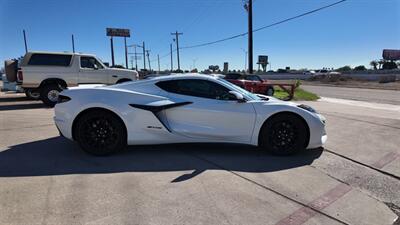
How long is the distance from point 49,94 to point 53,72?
89cm

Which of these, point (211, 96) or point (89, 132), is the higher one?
point (211, 96)

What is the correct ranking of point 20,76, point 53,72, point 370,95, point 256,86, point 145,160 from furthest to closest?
point 370,95
point 256,86
point 53,72
point 20,76
point 145,160

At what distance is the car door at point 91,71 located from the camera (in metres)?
13.2

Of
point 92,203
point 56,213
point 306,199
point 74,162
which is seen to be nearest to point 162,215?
point 92,203

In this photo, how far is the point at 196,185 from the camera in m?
4.14

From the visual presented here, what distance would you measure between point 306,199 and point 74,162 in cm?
337

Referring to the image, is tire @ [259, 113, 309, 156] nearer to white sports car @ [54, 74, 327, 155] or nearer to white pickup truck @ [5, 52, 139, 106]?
white sports car @ [54, 74, 327, 155]

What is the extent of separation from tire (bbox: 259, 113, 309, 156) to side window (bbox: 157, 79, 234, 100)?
0.87 meters

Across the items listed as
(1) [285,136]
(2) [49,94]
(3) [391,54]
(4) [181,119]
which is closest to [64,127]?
(4) [181,119]

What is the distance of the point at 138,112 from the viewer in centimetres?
533

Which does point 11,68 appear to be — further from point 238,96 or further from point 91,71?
point 238,96

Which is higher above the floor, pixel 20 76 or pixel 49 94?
pixel 20 76

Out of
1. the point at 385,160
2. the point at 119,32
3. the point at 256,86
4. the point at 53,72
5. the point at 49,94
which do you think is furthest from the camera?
the point at 119,32

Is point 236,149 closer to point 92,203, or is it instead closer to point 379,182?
point 379,182
